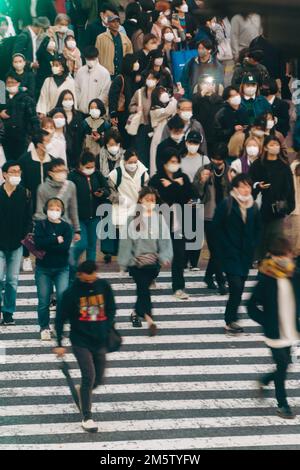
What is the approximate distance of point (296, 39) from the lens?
2064 mm

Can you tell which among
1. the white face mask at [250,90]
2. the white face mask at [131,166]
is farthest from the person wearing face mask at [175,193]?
the white face mask at [250,90]

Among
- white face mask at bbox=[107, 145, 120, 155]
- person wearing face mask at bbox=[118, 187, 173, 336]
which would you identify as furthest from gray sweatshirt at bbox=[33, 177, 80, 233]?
white face mask at bbox=[107, 145, 120, 155]

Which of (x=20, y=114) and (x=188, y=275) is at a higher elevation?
(x=20, y=114)

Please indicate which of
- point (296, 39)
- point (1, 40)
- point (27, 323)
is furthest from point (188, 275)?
point (296, 39)

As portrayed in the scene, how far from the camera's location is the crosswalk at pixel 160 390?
862 cm

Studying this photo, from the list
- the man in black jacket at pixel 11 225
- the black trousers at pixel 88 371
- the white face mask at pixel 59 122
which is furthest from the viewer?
the white face mask at pixel 59 122

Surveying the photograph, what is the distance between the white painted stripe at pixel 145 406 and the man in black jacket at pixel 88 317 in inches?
31.6

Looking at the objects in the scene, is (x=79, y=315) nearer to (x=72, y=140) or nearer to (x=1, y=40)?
(x=72, y=140)

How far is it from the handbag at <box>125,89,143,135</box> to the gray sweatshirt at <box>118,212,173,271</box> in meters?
4.80

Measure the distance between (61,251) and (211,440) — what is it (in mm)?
2919

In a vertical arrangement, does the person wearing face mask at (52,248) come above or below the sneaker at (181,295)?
above

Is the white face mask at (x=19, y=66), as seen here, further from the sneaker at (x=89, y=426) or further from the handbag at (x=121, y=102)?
the sneaker at (x=89, y=426)

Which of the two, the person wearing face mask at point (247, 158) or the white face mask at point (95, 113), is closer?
the person wearing face mask at point (247, 158)

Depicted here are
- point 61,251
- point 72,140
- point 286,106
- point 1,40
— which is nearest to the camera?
point 61,251
